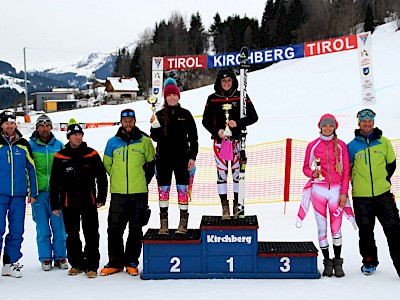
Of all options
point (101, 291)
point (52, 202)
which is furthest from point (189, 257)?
point (52, 202)

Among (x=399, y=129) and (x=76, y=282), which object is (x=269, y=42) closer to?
(x=399, y=129)

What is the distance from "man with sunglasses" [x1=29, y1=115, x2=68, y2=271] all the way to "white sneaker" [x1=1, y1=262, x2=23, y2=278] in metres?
0.29

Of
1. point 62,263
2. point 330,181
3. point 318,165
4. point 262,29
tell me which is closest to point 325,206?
point 330,181

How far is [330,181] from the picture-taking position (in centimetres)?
485

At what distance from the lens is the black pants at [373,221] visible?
189 inches

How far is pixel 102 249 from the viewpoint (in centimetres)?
615

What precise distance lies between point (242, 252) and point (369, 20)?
4984 cm

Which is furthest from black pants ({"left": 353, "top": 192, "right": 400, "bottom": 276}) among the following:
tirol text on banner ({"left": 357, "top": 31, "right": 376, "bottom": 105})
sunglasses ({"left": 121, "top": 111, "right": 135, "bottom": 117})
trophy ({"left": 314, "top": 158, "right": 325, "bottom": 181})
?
tirol text on banner ({"left": 357, "top": 31, "right": 376, "bottom": 105})

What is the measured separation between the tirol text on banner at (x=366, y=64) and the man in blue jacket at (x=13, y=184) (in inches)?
437

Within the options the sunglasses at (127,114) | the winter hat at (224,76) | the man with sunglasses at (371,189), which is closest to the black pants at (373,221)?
the man with sunglasses at (371,189)

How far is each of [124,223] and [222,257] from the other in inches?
46.1

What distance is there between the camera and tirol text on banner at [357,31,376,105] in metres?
13.4

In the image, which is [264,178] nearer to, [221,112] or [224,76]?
[221,112]

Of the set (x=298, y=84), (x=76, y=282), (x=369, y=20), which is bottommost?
(x=76, y=282)
